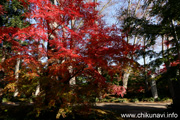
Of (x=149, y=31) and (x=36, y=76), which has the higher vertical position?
(x=149, y=31)

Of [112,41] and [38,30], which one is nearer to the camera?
[38,30]

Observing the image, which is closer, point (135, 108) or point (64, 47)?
point (64, 47)

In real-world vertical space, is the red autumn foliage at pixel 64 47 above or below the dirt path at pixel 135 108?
above

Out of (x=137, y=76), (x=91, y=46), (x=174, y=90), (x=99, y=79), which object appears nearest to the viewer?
(x=91, y=46)

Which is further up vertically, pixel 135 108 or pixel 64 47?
pixel 64 47

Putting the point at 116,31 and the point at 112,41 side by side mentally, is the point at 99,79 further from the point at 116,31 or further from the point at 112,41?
the point at 116,31

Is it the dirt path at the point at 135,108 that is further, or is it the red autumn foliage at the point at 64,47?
the dirt path at the point at 135,108

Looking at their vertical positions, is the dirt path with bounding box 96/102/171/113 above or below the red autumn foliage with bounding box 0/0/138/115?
below

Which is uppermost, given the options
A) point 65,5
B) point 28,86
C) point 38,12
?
point 65,5

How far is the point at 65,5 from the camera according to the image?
454 cm

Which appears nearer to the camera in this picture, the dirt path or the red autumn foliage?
the red autumn foliage

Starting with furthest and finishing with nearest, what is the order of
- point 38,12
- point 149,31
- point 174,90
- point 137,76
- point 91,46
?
1. point 137,76
2. point 174,90
3. point 149,31
4. point 91,46
5. point 38,12

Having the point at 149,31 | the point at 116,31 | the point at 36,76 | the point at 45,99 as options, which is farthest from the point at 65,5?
the point at 149,31

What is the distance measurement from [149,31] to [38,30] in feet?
17.1
